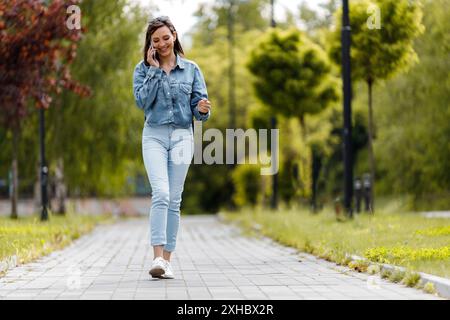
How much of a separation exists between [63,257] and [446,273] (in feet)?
20.0

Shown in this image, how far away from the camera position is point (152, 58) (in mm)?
8781

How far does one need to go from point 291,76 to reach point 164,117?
17534 mm

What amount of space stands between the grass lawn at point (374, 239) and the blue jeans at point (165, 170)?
83.3 inches

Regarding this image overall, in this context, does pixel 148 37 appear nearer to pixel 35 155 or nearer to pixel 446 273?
pixel 446 273

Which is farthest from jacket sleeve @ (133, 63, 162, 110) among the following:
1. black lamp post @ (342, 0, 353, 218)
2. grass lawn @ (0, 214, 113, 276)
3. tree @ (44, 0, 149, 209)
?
tree @ (44, 0, 149, 209)

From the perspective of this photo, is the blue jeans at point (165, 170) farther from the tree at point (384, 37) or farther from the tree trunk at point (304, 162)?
the tree trunk at point (304, 162)

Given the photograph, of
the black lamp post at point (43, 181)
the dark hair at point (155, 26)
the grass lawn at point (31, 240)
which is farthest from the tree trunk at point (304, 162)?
the dark hair at point (155, 26)

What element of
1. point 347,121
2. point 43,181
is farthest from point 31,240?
point 43,181

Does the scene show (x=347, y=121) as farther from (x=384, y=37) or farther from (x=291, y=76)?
(x=291, y=76)

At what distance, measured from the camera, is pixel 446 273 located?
7.96 meters

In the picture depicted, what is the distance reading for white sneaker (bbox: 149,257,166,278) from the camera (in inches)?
343

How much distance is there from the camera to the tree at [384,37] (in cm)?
1973

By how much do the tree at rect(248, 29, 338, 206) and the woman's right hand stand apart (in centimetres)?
1694

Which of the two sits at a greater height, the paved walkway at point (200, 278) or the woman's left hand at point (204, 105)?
the woman's left hand at point (204, 105)
